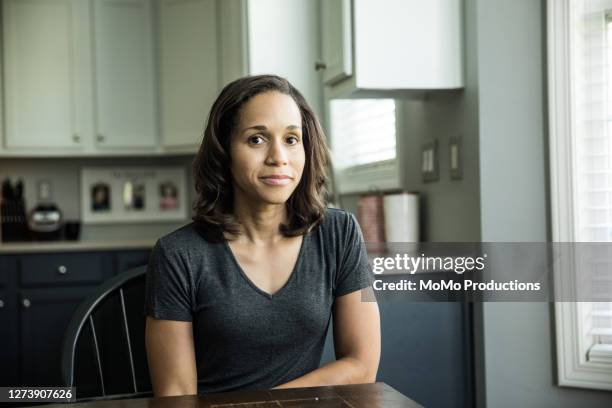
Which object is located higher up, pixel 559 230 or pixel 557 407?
pixel 559 230

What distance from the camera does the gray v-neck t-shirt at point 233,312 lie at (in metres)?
1.42

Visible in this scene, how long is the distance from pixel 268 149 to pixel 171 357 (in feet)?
Result: 1.33

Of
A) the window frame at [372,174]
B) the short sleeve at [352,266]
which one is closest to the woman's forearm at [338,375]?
the short sleeve at [352,266]

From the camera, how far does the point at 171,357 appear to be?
4.56ft

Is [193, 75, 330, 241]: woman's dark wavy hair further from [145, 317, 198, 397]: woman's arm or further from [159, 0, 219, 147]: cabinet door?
[159, 0, 219, 147]: cabinet door

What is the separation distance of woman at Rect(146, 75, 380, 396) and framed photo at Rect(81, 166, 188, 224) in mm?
3396

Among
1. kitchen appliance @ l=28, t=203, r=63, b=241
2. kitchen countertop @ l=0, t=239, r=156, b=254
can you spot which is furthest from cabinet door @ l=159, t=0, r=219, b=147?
kitchen appliance @ l=28, t=203, r=63, b=241

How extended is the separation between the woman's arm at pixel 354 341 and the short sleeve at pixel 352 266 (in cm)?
2

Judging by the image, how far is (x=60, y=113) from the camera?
447 centimetres

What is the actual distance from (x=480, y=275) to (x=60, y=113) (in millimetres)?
2951

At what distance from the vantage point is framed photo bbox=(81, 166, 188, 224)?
4.80m

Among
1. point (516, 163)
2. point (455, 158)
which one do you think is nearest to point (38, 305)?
point (455, 158)

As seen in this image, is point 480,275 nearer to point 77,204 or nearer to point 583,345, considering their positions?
point 583,345

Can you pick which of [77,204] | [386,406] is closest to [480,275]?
[386,406]
